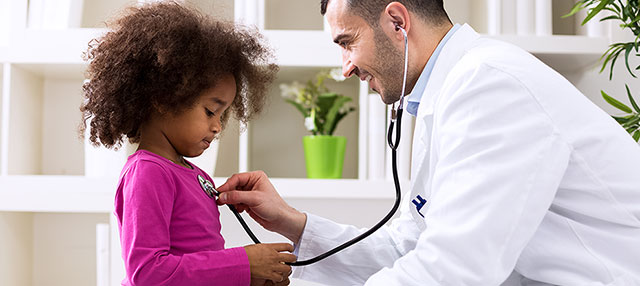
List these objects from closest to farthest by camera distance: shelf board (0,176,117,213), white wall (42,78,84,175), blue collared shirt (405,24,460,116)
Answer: blue collared shirt (405,24,460,116)
shelf board (0,176,117,213)
white wall (42,78,84,175)

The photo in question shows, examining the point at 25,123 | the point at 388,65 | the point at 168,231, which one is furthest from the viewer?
the point at 25,123

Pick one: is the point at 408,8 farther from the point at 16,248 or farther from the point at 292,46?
the point at 16,248

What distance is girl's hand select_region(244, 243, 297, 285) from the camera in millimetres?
1079

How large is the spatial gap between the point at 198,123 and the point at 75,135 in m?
1.26

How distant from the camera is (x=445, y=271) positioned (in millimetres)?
863

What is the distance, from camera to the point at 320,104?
1.96 meters

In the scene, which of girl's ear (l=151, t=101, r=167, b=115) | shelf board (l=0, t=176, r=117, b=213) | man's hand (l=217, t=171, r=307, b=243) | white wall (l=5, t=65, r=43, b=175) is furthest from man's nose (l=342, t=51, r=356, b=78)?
white wall (l=5, t=65, r=43, b=175)

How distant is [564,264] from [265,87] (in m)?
0.72

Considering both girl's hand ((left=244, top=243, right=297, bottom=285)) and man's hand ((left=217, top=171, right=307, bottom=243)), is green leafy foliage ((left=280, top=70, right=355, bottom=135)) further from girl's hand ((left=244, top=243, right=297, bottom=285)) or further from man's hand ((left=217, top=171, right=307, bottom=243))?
girl's hand ((left=244, top=243, right=297, bottom=285))

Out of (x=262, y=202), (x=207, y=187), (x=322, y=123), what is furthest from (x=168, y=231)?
(x=322, y=123)

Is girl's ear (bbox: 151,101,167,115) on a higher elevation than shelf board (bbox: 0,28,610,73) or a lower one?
lower

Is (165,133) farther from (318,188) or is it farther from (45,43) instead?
(45,43)

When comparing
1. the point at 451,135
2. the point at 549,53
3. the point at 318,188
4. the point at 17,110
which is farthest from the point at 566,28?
the point at 17,110

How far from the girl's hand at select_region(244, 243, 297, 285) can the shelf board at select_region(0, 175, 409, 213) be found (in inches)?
26.9
